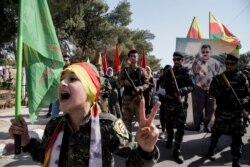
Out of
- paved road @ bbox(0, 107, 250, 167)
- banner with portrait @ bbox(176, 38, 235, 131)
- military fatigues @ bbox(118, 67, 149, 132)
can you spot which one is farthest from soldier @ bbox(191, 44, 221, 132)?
military fatigues @ bbox(118, 67, 149, 132)

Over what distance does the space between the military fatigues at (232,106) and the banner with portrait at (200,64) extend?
231 cm

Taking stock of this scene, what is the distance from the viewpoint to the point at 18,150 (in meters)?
2.35

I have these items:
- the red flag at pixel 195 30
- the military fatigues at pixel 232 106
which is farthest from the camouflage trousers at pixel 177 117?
the red flag at pixel 195 30

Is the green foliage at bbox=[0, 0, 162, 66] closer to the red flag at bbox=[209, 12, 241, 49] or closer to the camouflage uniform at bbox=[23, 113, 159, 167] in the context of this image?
the red flag at bbox=[209, 12, 241, 49]

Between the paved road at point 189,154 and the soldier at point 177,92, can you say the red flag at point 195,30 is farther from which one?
the soldier at point 177,92

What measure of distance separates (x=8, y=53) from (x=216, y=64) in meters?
13.2

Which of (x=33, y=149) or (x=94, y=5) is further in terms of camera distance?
(x=94, y=5)

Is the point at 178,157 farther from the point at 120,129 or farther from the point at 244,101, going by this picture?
the point at 120,129

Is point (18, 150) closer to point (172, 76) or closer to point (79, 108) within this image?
point (79, 108)

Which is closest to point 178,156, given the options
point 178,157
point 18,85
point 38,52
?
point 178,157

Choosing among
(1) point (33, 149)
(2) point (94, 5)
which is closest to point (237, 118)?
(1) point (33, 149)

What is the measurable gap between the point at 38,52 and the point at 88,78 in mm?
913

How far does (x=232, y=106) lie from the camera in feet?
19.2

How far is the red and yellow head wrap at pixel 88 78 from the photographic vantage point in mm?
2189
